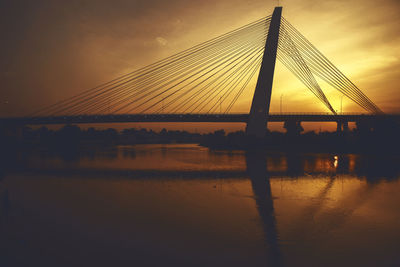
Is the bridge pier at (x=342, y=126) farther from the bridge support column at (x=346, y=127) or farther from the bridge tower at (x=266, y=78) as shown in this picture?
the bridge tower at (x=266, y=78)

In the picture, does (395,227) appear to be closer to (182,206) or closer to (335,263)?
(335,263)

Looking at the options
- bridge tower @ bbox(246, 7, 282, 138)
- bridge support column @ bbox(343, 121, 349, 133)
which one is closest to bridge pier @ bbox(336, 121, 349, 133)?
bridge support column @ bbox(343, 121, 349, 133)

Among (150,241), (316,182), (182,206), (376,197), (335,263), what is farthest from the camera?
(316,182)

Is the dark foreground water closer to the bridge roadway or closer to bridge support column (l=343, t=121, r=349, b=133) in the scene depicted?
the bridge roadway

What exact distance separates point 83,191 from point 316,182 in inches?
513

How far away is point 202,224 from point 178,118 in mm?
34289

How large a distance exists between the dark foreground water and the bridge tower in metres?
17.1

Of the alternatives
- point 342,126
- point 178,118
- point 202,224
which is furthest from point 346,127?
point 202,224

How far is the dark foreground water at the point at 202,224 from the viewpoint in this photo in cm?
619

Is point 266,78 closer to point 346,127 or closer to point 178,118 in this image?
point 178,118

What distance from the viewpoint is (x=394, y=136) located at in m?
40.4

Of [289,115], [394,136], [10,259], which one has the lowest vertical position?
[10,259]

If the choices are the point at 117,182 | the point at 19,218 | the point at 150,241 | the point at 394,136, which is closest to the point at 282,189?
the point at 150,241

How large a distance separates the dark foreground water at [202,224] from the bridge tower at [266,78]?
56.1ft
